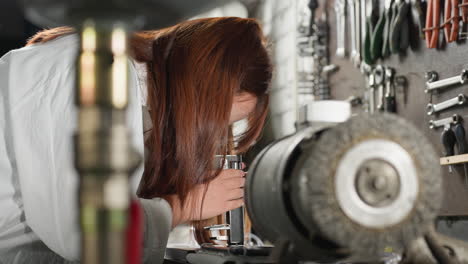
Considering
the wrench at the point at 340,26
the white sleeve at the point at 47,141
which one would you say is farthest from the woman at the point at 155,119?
the wrench at the point at 340,26

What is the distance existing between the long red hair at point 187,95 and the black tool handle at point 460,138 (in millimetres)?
774

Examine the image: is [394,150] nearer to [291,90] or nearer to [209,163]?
[209,163]

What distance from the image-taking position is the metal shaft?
0.91ft

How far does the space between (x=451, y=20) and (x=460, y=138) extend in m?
→ 0.35

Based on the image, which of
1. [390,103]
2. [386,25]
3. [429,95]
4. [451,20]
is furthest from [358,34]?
[451,20]

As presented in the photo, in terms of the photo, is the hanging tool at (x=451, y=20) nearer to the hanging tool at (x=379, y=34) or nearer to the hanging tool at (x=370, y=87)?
the hanging tool at (x=379, y=34)

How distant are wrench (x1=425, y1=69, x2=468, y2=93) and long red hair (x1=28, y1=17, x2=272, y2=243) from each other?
0.78 metres

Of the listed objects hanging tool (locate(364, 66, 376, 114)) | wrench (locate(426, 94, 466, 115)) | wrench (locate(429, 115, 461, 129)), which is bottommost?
wrench (locate(429, 115, 461, 129))

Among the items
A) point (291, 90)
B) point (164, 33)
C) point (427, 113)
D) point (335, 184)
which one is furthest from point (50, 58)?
point (291, 90)

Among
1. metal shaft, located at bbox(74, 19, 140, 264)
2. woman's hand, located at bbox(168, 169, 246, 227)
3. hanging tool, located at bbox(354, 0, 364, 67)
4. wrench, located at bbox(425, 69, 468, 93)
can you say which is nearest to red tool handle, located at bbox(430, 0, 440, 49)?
wrench, located at bbox(425, 69, 468, 93)

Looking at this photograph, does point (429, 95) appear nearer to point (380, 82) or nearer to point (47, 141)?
point (380, 82)

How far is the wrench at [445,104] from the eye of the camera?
1689mm

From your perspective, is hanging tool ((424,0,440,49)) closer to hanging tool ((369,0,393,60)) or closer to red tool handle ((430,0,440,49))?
red tool handle ((430,0,440,49))

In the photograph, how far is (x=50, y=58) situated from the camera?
3.26 feet
